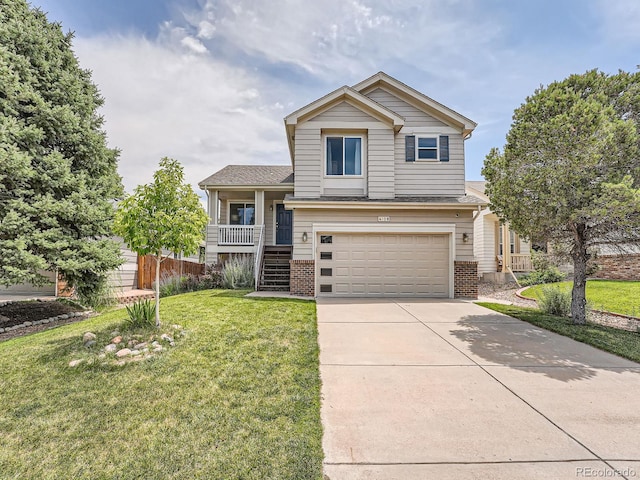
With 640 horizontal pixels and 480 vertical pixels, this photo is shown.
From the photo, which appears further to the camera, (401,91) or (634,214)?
(401,91)

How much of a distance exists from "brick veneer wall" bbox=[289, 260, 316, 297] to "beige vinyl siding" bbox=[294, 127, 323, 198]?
2.35 metres

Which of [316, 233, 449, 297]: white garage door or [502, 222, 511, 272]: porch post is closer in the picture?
[316, 233, 449, 297]: white garage door

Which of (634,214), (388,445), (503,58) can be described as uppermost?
(503,58)

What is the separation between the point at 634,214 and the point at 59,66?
1355 cm

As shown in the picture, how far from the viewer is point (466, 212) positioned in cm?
1107

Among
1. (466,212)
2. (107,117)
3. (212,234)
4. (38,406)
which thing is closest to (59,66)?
(107,117)

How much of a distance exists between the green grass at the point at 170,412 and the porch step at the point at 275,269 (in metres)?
6.78

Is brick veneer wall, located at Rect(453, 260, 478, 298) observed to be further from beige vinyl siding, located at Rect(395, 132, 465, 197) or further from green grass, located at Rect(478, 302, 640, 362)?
beige vinyl siding, located at Rect(395, 132, 465, 197)

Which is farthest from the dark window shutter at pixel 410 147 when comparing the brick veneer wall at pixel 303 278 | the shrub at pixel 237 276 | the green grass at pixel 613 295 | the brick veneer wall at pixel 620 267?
the brick veneer wall at pixel 620 267

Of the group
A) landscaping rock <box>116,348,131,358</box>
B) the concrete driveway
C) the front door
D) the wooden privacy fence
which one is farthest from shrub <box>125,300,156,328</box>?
the front door

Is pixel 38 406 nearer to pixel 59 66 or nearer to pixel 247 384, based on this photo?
pixel 247 384

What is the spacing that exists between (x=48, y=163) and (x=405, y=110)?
1106 centimetres

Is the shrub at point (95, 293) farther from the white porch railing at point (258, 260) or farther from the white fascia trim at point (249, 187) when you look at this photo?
the white fascia trim at point (249, 187)

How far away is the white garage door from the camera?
11055 millimetres
